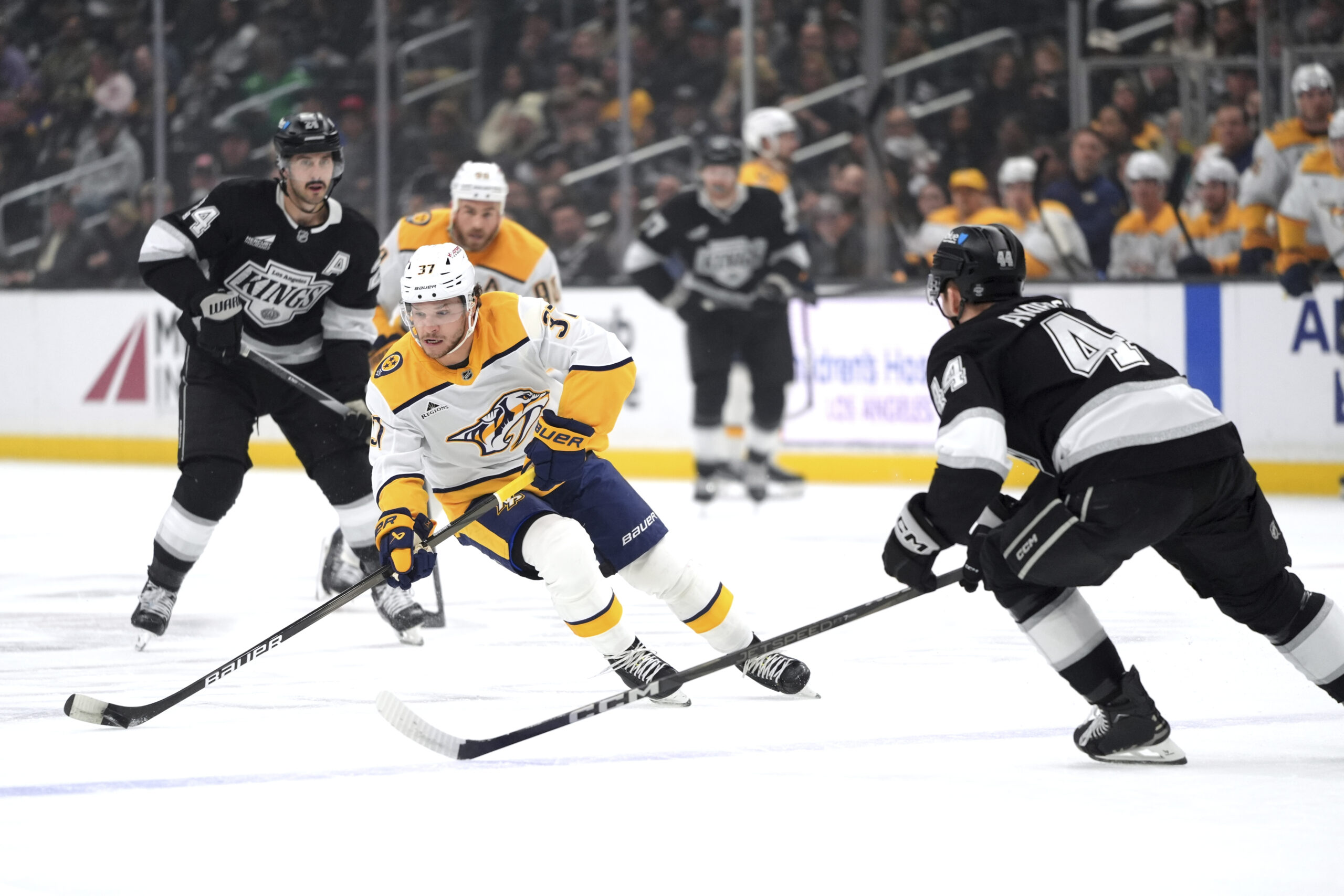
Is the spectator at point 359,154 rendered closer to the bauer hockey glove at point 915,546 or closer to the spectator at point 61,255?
the spectator at point 61,255

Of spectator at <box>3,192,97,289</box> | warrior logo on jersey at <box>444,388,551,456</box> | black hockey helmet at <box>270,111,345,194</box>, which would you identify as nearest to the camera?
warrior logo on jersey at <box>444,388,551,456</box>

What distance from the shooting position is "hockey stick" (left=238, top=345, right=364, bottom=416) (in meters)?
5.13

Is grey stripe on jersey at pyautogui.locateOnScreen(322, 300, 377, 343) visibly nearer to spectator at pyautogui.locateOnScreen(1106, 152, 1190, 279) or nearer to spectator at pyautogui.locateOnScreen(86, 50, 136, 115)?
spectator at pyautogui.locateOnScreen(1106, 152, 1190, 279)

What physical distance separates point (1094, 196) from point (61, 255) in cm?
585

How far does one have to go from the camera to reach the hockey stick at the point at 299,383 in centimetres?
513

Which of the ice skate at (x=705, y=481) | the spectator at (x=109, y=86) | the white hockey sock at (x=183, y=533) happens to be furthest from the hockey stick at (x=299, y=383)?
the spectator at (x=109, y=86)

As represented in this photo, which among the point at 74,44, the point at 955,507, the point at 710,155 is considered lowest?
the point at 955,507

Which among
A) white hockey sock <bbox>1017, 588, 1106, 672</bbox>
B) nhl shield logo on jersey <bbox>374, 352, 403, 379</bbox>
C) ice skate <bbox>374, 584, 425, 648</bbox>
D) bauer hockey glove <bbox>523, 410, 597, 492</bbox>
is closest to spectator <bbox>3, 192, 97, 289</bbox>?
ice skate <bbox>374, 584, 425, 648</bbox>

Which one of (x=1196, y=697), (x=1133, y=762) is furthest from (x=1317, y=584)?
(x=1133, y=762)

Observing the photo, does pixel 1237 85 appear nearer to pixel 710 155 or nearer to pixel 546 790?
pixel 710 155

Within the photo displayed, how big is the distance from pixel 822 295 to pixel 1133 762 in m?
5.95

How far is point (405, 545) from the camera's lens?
3908mm

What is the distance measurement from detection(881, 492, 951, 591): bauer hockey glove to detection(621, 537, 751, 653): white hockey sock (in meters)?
0.84

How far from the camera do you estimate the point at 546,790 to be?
3309 mm
